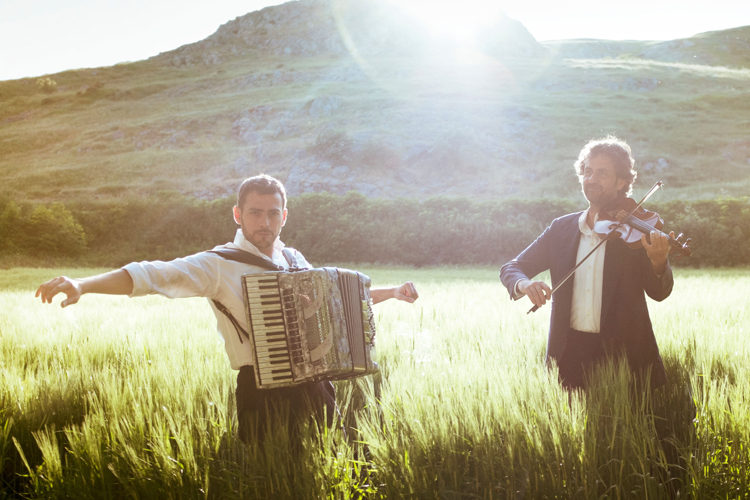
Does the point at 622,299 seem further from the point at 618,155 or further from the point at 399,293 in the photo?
the point at 399,293

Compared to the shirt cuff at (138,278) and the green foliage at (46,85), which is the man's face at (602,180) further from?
the green foliage at (46,85)

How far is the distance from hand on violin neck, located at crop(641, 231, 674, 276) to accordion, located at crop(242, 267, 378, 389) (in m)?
1.75

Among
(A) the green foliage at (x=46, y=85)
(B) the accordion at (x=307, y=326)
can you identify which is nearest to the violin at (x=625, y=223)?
(B) the accordion at (x=307, y=326)

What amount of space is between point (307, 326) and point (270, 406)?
0.54 m

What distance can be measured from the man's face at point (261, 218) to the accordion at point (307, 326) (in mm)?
372

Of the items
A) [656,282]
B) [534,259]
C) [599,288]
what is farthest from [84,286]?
[656,282]

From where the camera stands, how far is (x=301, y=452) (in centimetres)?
273

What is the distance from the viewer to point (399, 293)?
361 centimetres

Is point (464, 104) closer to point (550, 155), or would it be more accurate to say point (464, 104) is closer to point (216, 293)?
point (550, 155)

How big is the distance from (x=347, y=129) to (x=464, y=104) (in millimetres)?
14573

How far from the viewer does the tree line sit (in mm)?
17156

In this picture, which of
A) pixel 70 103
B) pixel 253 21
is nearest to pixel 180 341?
pixel 70 103

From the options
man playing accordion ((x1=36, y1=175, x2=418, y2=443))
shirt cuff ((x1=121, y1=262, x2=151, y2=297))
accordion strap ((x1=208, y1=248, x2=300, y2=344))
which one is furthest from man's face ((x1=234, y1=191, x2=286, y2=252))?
shirt cuff ((x1=121, y1=262, x2=151, y2=297))

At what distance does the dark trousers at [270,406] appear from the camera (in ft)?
9.92
